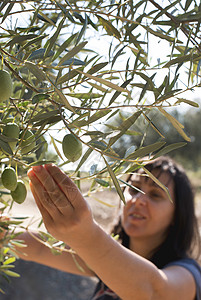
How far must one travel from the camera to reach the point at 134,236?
1.10 metres

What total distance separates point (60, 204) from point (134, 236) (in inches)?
29.5

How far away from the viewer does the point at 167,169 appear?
4.05ft

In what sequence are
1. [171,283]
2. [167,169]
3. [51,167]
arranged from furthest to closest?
[167,169], [171,283], [51,167]

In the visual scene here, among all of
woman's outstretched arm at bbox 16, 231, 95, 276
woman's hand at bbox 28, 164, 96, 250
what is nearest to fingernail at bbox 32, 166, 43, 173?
woman's hand at bbox 28, 164, 96, 250

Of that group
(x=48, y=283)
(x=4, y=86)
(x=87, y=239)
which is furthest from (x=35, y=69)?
(x=48, y=283)

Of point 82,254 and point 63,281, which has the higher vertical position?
point 82,254

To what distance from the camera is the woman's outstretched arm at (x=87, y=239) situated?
379 mm

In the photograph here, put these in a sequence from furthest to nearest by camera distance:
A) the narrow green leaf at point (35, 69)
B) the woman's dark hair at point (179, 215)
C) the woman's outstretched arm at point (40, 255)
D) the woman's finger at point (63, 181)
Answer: the woman's dark hair at point (179, 215) < the woman's outstretched arm at point (40, 255) < the woman's finger at point (63, 181) < the narrow green leaf at point (35, 69)

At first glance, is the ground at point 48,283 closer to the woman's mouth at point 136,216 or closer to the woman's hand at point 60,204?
the woman's mouth at point 136,216

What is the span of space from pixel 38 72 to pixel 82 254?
34 centimetres

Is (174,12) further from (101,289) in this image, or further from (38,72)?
(101,289)

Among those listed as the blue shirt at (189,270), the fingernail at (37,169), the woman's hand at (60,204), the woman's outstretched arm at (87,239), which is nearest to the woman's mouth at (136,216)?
the blue shirt at (189,270)

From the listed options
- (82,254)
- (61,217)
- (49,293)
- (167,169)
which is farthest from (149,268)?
(49,293)

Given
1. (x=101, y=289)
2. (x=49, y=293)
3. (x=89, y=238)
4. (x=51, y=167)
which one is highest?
(x=51, y=167)
